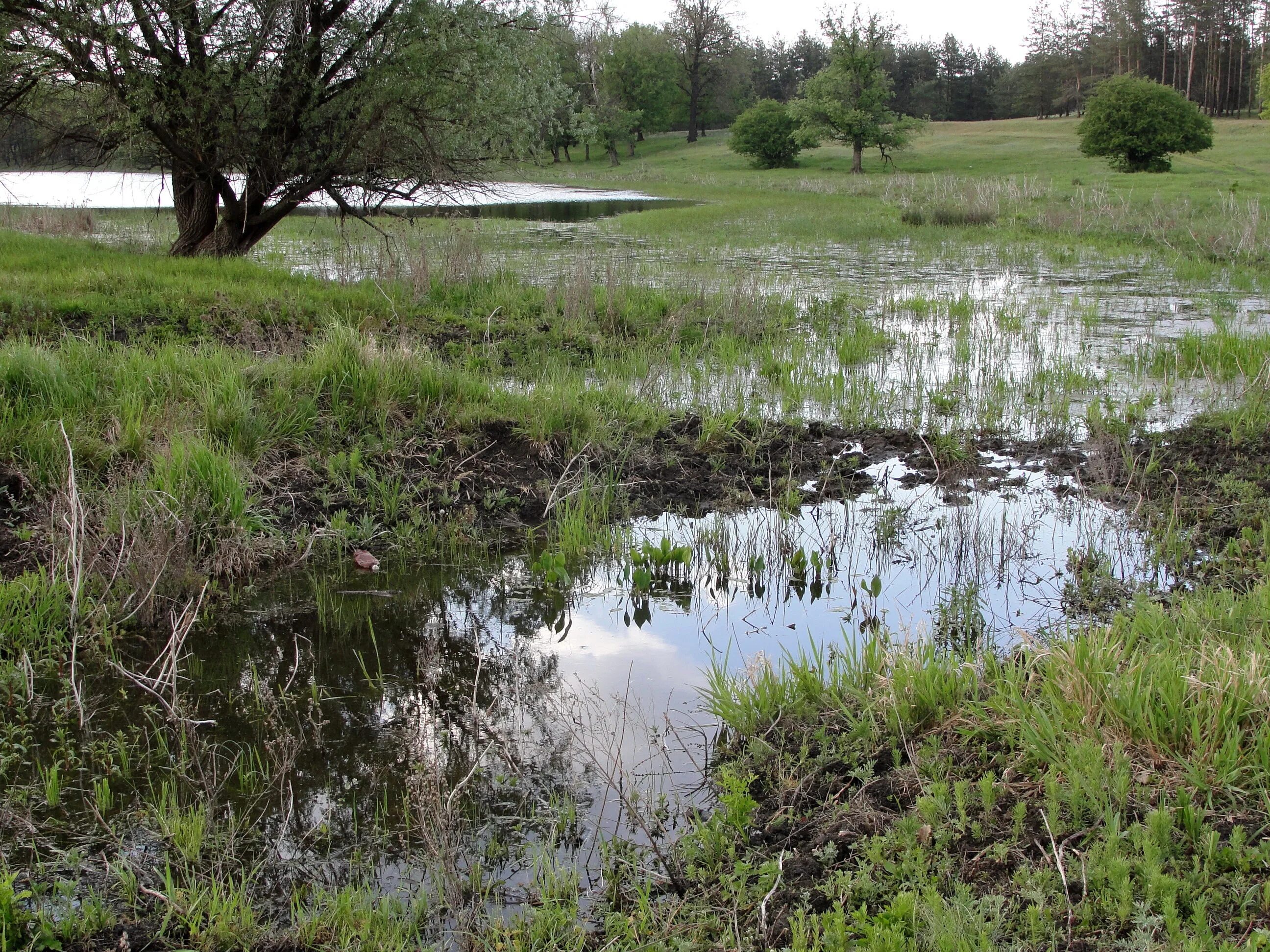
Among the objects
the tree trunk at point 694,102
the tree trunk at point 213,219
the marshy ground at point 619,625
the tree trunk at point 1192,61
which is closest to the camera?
the marshy ground at point 619,625

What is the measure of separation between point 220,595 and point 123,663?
0.81m

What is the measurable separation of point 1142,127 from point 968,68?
214ft

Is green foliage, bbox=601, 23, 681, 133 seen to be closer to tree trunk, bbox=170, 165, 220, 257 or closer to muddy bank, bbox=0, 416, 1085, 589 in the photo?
tree trunk, bbox=170, 165, 220, 257

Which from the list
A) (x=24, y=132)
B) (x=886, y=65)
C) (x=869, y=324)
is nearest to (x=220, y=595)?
(x=869, y=324)

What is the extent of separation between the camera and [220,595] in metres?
5.33

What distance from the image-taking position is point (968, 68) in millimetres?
98562

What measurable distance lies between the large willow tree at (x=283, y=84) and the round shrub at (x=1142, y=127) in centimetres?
3685

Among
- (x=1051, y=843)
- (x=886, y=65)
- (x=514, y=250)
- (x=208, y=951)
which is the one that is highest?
(x=886, y=65)

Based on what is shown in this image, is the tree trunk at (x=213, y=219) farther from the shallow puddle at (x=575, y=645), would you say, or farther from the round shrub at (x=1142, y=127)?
the round shrub at (x=1142, y=127)

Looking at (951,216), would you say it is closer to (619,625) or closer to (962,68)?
(619,625)

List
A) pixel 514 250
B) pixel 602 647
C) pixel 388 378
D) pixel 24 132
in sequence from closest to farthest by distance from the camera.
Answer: pixel 602 647 < pixel 388 378 < pixel 24 132 < pixel 514 250

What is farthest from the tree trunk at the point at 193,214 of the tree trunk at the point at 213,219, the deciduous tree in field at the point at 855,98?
the deciduous tree in field at the point at 855,98

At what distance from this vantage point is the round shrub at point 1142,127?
40.8m

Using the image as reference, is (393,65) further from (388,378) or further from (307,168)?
(388,378)
